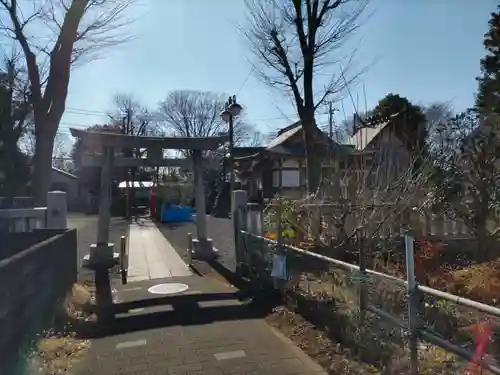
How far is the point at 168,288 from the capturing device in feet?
22.1

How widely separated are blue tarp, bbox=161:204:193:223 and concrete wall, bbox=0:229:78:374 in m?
14.2

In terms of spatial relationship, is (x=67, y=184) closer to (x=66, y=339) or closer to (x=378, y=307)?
(x=66, y=339)

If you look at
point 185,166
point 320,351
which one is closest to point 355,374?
point 320,351

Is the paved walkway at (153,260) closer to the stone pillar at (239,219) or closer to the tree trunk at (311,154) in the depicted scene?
the stone pillar at (239,219)

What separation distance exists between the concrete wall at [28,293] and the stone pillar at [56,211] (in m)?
1.83

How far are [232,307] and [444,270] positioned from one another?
3167mm

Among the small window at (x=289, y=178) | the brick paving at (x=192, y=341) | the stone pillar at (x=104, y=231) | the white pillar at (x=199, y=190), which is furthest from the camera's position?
the small window at (x=289, y=178)

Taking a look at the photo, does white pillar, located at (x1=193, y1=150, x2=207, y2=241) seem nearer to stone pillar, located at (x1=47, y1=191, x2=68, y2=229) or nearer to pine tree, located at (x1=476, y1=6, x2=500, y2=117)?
stone pillar, located at (x1=47, y1=191, x2=68, y2=229)

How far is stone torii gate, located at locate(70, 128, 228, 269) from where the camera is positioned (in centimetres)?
915

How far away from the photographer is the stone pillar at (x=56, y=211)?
25.0 feet

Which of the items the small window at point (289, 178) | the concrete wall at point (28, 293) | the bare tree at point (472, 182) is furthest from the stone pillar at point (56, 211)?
the small window at point (289, 178)

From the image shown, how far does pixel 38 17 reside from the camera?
1083 centimetres

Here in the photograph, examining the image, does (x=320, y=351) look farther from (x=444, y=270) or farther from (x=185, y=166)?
(x=185, y=166)

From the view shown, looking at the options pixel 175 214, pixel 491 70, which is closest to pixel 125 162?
pixel 175 214
